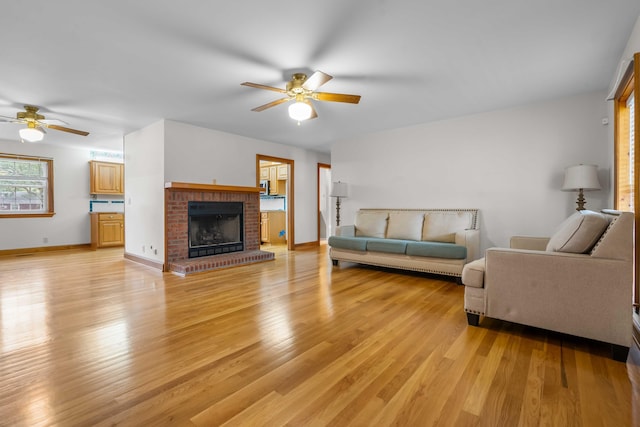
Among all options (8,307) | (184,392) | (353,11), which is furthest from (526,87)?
(8,307)

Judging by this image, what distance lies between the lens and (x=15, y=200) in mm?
6090

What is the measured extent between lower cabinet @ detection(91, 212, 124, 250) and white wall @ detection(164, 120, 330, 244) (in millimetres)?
3427

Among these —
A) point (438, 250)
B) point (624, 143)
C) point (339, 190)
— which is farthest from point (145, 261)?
point (624, 143)

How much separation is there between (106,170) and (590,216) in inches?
336

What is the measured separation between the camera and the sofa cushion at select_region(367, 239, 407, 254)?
13.2 ft

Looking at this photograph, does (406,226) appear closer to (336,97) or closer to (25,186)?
(336,97)

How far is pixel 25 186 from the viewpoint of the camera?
6.18 metres

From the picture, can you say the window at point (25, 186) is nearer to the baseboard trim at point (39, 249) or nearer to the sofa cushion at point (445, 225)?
the baseboard trim at point (39, 249)

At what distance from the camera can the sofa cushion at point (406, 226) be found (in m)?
4.52

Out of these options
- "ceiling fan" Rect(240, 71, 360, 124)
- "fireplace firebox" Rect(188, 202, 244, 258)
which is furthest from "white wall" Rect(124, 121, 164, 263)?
"ceiling fan" Rect(240, 71, 360, 124)

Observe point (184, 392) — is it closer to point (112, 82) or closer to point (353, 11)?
point (353, 11)

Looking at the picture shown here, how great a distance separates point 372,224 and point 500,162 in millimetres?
2046

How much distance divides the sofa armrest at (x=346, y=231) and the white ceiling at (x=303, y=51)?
1.82m

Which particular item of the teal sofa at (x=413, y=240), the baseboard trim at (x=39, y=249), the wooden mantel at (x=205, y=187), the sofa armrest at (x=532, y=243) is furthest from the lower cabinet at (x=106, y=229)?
the sofa armrest at (x=532, y=243)
